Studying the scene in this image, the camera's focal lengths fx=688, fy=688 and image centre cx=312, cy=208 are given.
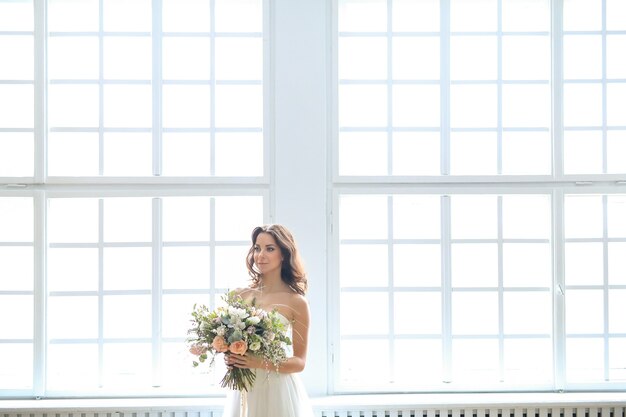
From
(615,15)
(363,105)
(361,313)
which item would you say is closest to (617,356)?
(361,313)

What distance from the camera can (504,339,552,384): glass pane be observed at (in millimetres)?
4730

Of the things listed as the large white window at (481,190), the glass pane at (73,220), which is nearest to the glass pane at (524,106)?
the large white window at (481,190)

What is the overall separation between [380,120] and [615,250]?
1863mm

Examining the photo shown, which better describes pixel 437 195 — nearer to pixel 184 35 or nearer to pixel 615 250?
pixel 615 250

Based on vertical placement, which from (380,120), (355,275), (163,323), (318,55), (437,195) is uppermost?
(318,55)

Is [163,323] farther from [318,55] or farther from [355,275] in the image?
[318,55]

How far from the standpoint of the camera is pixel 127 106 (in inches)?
184

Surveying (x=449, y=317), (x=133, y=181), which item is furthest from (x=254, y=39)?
(x=449, y=317)

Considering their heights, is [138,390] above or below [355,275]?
below

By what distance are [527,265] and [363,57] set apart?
1831 millimetres

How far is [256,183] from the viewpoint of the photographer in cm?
461

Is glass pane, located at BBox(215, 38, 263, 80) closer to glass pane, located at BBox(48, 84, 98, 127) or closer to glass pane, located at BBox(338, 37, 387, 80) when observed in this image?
glass pane, located at BBox(338, 37, 387, 80)

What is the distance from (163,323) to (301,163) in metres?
1.43

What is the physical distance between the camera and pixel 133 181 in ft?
15.1
